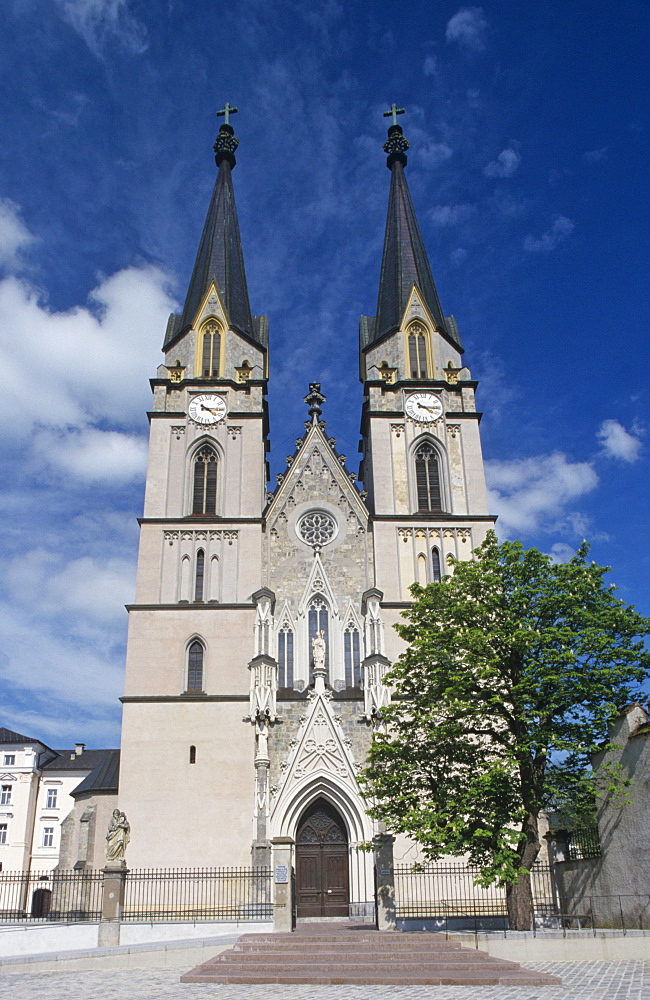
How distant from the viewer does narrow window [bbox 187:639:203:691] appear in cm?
2906

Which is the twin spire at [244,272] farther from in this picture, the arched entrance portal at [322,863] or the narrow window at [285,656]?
the arched entrance portal at [322,863]

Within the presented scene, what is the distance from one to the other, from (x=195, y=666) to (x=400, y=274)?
2025cm

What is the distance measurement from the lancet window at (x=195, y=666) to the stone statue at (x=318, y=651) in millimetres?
3867

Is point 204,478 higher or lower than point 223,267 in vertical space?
lower

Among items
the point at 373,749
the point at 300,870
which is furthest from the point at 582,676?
the point at 300,870

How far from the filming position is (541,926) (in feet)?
64.7

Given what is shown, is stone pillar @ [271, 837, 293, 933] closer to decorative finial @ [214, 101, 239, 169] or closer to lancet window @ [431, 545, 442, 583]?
lancet window @ [431, 545, 442, 583]

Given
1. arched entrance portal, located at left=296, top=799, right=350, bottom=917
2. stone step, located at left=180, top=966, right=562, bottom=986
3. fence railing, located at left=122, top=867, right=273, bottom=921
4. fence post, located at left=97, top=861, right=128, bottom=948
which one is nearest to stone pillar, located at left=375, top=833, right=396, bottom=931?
fence railing, located at left=122, top=867, right=273, bottom=921

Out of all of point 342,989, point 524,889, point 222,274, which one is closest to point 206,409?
point 222,274

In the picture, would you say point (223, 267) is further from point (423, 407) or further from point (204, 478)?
point (423, 407)

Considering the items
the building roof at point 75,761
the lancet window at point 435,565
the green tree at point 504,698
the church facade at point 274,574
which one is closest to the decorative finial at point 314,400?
the church facade at point 274,574

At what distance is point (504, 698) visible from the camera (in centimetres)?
1980

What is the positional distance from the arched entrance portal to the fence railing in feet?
7.43

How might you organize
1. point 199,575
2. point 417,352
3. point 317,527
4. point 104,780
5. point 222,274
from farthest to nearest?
1. point 222,274
2. point 417,352
3. point 104,780
4. point 317,527
5. point 199,575
